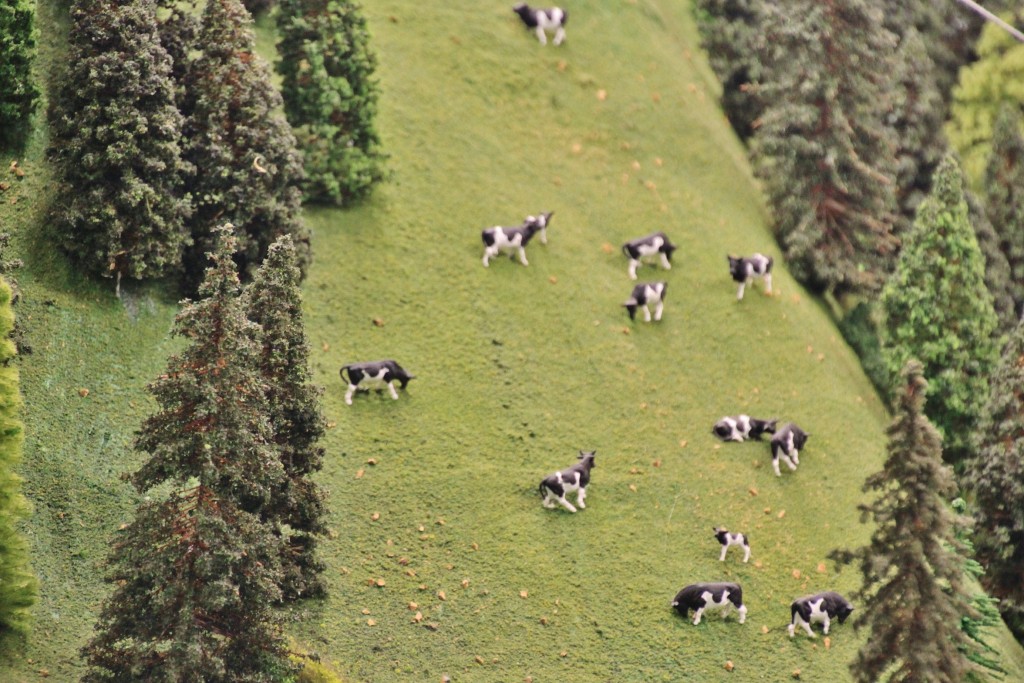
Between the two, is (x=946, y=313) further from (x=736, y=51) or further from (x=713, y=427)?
(x=736, y=51)

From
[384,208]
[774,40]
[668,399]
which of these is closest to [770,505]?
[668,399]

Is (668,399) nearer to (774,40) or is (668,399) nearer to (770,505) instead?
(770,505)

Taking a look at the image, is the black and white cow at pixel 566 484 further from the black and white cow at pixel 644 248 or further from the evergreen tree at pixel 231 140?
the black and white cow at pixel 644 248

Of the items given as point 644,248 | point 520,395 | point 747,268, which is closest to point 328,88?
point 520,395

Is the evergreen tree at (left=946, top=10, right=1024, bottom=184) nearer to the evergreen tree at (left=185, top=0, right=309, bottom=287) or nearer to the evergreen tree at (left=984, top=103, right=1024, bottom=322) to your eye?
the evergreen tree at (left=984, top=103, right=1024, bottom=322)

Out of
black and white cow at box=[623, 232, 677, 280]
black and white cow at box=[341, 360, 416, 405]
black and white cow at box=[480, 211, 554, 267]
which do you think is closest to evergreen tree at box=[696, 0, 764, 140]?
black and white cow at box=[623, 232, 677, 280]
